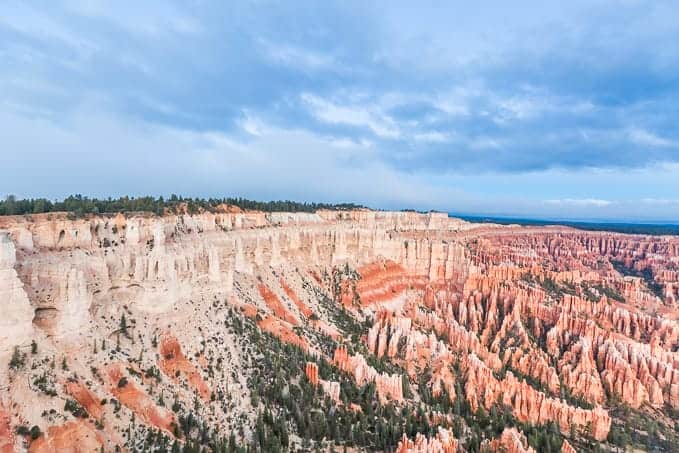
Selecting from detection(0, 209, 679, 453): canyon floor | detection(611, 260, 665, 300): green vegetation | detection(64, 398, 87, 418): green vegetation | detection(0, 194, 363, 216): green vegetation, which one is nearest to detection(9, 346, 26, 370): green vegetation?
detection(0, 209, 679, 453): canyon floor

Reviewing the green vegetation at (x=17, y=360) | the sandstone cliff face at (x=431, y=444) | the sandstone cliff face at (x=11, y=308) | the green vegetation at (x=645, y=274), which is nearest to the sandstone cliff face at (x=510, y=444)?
the sandstone cliff face at (x=431, y=444)

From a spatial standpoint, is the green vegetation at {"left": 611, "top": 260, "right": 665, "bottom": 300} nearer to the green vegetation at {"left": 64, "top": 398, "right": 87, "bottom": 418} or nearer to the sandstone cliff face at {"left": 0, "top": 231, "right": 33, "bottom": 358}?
the green vegetation at {"left": 64, "top": 398, "right": 87, "bottom": 418}

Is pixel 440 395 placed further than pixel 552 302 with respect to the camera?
No

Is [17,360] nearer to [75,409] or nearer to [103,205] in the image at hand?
[75,409]

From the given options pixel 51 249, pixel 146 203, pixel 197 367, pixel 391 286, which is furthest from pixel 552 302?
pixel 51 249

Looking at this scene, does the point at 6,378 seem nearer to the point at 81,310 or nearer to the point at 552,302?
the point at 81,310

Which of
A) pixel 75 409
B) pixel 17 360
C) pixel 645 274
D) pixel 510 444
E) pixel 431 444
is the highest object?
pixel 17 360

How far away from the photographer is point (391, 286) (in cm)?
6794

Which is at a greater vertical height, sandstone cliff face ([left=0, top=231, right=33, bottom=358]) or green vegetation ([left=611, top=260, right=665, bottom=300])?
sandstone cliff face ([left=0, top=231, right=33, bottom=358])

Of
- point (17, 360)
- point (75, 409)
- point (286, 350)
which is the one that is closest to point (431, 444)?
point (286, 350)

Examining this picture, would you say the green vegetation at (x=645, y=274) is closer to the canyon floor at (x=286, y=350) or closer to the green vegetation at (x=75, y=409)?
the canyon floor at (x=286, y=350)

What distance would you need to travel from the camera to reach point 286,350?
37406mm

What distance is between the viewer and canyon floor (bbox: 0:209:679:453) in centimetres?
2436

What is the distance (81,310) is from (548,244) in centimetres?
11505
